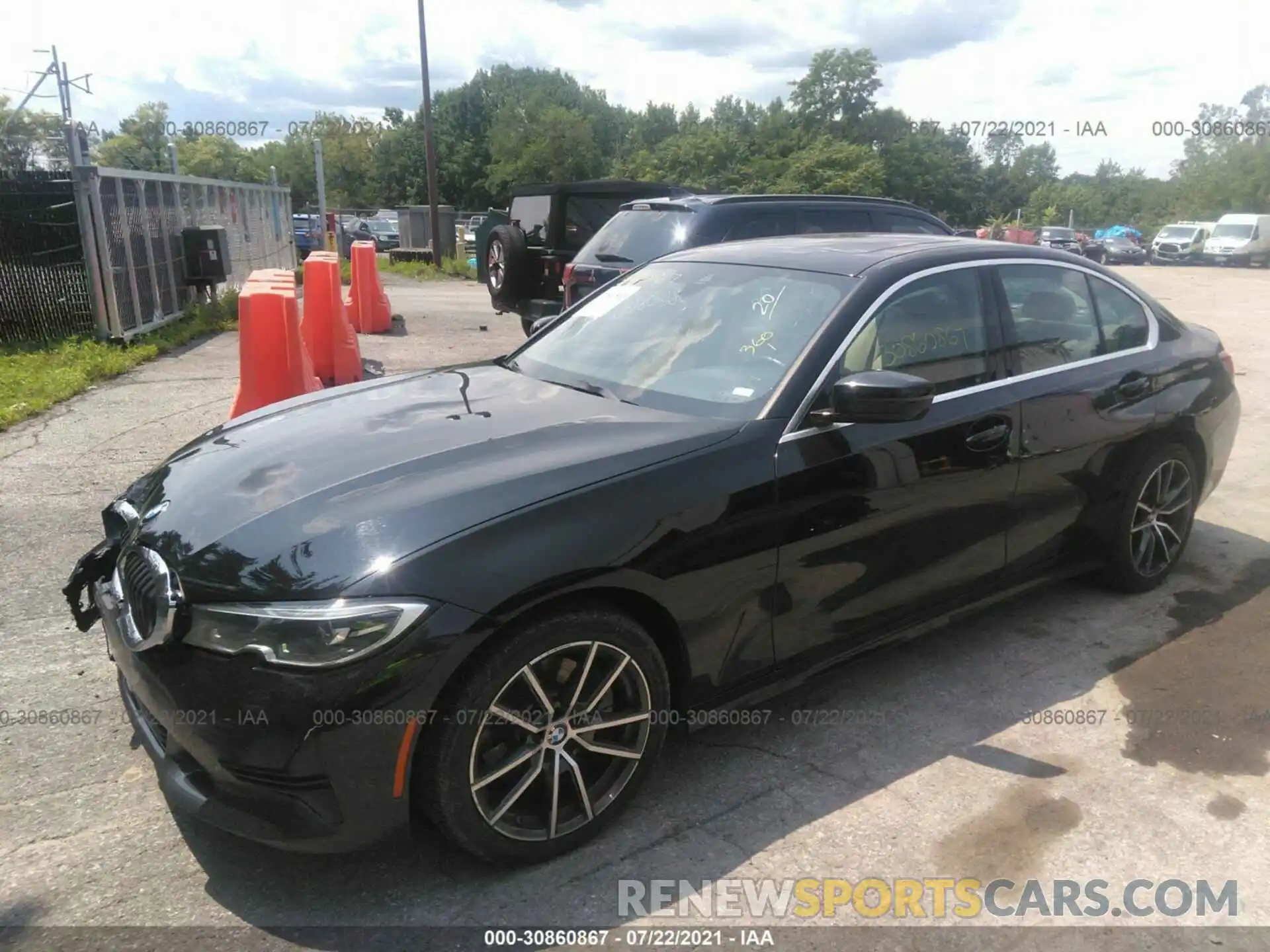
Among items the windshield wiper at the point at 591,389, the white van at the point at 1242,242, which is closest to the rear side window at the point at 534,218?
the windshield wiper at the point at 591,389

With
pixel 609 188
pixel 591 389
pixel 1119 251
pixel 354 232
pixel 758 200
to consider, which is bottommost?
pixel 1119 251

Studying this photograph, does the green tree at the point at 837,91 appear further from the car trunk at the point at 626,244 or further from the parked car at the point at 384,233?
the car trunk at the point at 626,244

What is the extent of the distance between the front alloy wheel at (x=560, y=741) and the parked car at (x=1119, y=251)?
41455mm

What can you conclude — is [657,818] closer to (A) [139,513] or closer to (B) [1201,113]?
(A) [139,513]

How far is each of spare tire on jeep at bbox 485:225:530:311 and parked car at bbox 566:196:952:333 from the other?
9.29 ft

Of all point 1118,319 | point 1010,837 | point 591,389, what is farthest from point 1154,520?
point 591,389

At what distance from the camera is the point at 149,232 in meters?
11.8

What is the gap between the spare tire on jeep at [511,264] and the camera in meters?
11.2

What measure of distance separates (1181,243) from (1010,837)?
42.7m

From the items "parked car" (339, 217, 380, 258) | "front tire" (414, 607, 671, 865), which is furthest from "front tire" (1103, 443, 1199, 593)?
"parked car" (339, 217, 380, 258)

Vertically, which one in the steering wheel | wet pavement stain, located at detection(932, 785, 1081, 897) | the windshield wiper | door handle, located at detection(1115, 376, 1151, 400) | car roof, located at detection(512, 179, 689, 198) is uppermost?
car roof, located at detection(512, 179, 689, 198)

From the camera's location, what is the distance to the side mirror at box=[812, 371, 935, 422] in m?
3.02
